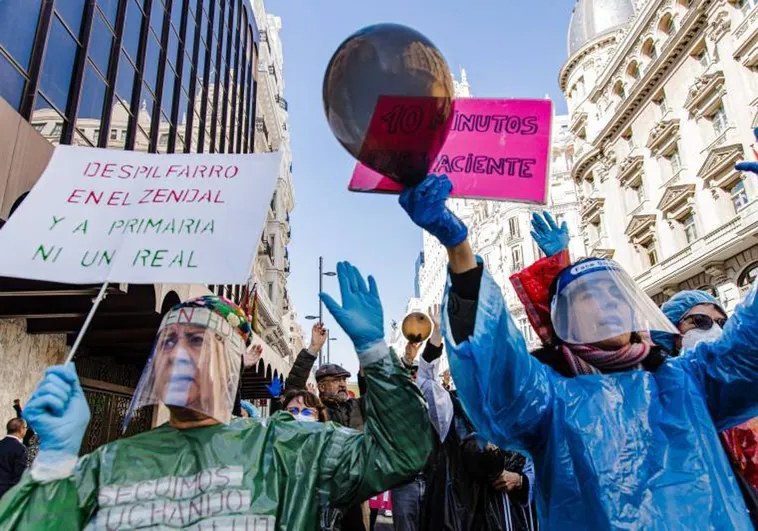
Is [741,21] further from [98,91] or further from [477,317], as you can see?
[477,317]

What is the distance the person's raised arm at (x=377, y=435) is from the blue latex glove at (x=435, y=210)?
0.35 meters

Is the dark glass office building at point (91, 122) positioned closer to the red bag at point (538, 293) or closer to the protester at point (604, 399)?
the red bag at point (538, 293)

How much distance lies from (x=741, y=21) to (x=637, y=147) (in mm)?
7386

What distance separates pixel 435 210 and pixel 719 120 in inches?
893

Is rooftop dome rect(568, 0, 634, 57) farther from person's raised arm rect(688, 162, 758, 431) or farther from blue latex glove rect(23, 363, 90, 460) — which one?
blue latex glove rect(23, 363, 90, 460)

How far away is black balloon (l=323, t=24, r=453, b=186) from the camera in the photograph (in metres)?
Answer: 1.58

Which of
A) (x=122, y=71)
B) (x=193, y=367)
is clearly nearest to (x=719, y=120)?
(x=122, y=71)

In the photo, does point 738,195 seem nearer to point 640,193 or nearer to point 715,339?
point 640,193

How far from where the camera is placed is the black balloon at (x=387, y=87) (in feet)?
5.18

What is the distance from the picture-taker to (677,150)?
22.0 meters

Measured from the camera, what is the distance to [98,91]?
9.35 m

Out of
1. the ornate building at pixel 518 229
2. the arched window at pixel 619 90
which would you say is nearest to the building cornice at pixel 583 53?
the arched window at pixel 619 90

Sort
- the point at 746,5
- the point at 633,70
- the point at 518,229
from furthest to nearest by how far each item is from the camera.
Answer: the point at 518,229
the point at 633,70
the point at 746,5

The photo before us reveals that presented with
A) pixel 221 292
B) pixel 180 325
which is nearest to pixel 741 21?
pixel 221 292
